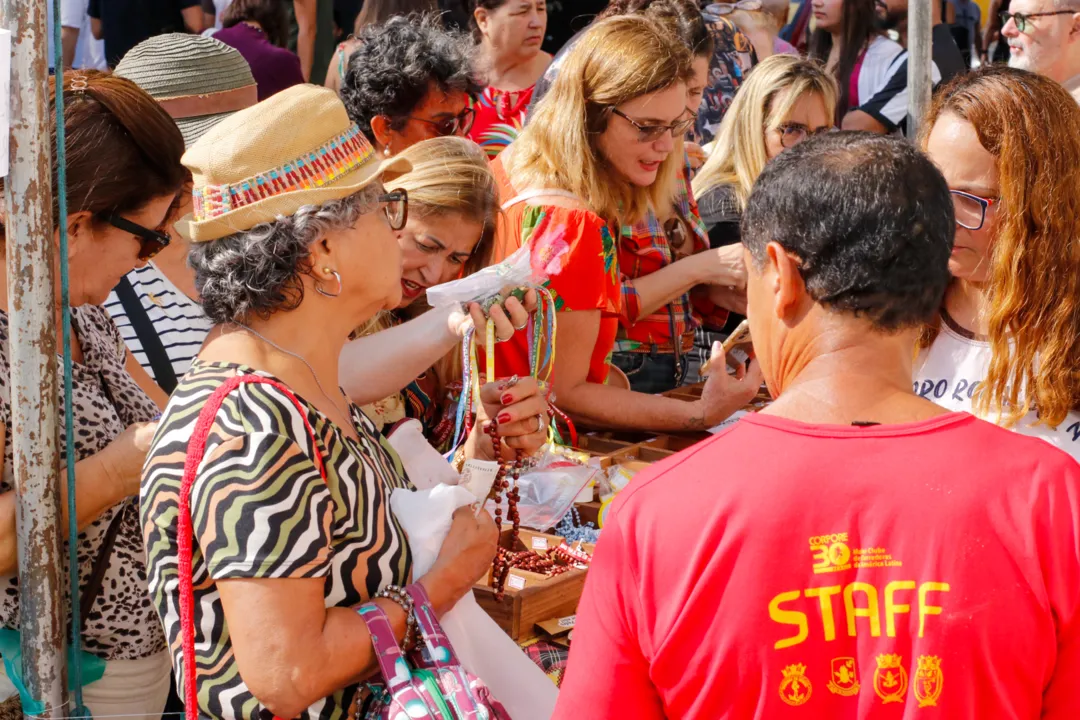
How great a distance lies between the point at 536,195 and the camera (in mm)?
3248

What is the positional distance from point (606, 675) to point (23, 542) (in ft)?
3.39

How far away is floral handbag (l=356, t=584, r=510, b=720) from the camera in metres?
1.63

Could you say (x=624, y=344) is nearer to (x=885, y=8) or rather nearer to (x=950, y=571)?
(x=950, y=571)

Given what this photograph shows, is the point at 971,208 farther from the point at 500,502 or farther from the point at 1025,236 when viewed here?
the point at 500,502

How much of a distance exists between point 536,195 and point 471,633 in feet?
5.53

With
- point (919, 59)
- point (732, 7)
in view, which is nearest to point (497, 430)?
point (919, 59)

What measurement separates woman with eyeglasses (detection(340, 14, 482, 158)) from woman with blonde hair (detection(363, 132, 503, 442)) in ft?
2.07

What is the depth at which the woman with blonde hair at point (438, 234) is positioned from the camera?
2791 mm

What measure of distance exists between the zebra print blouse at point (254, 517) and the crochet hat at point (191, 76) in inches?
67.9

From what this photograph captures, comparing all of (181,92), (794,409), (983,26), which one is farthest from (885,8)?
(794,409)

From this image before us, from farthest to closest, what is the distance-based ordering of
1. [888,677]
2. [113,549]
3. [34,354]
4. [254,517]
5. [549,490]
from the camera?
[549,490]
[113,549]
[34,354]
[254,517]
[888,677]

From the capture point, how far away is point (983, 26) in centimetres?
882

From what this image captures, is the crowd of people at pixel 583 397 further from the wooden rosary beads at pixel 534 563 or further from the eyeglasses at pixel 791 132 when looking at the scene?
the eyeglasses at pixel 791 132

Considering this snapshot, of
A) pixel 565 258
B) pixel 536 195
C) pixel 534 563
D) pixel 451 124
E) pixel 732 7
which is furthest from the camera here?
pixel 732 7
